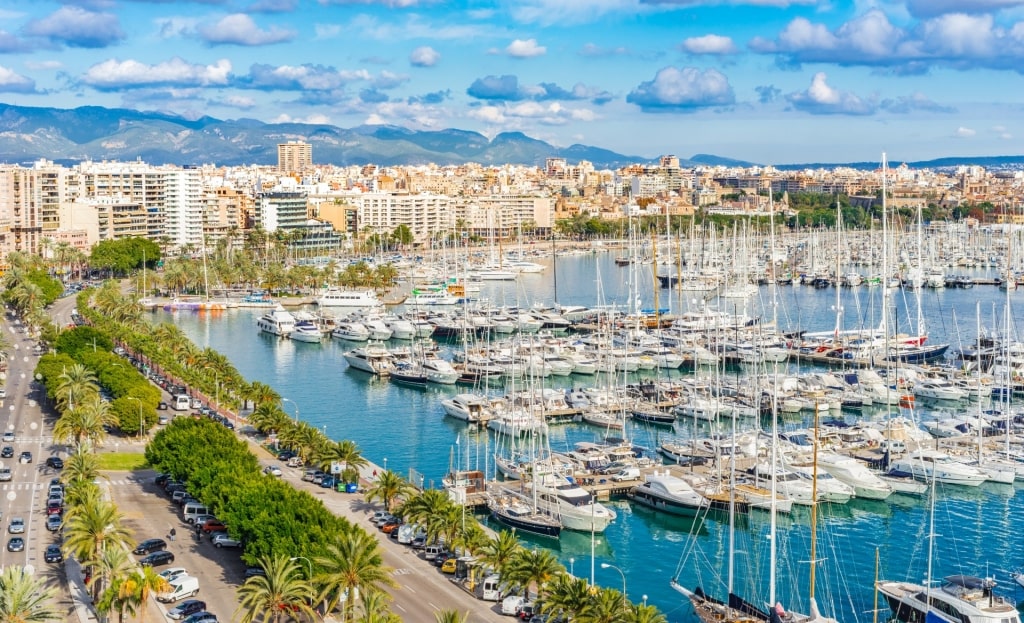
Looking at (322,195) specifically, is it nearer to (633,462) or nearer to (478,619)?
(633,462)

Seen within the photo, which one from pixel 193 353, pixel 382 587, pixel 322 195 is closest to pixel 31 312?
pixel 193 353

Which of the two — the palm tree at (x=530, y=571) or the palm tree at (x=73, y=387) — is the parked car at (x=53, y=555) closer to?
the palm tree at (x=530, y=571)

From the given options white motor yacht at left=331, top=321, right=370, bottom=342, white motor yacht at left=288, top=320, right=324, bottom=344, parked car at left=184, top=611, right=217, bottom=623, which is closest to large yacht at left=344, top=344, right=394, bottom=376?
white motor yacht at left=331, top=321, right=370, bottom=342

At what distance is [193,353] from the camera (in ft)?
150

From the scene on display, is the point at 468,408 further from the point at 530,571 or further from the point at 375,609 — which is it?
the point at 375,609

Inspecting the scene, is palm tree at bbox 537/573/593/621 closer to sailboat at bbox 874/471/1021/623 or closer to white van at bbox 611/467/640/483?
sailboat at bbox 874/471/1021/623

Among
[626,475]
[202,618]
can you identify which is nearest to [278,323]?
[626,475]

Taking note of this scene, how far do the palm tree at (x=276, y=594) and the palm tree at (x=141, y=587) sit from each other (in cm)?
168

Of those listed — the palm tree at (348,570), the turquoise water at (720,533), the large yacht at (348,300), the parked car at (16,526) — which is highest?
the large yacht at (348,300)

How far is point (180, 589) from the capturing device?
864 inches

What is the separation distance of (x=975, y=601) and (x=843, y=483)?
9.81 meters

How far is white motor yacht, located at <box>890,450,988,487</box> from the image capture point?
31.8 m

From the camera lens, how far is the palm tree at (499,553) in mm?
22672

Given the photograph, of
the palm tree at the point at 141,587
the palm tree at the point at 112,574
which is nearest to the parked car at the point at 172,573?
the palm tree at the point at 141,587
